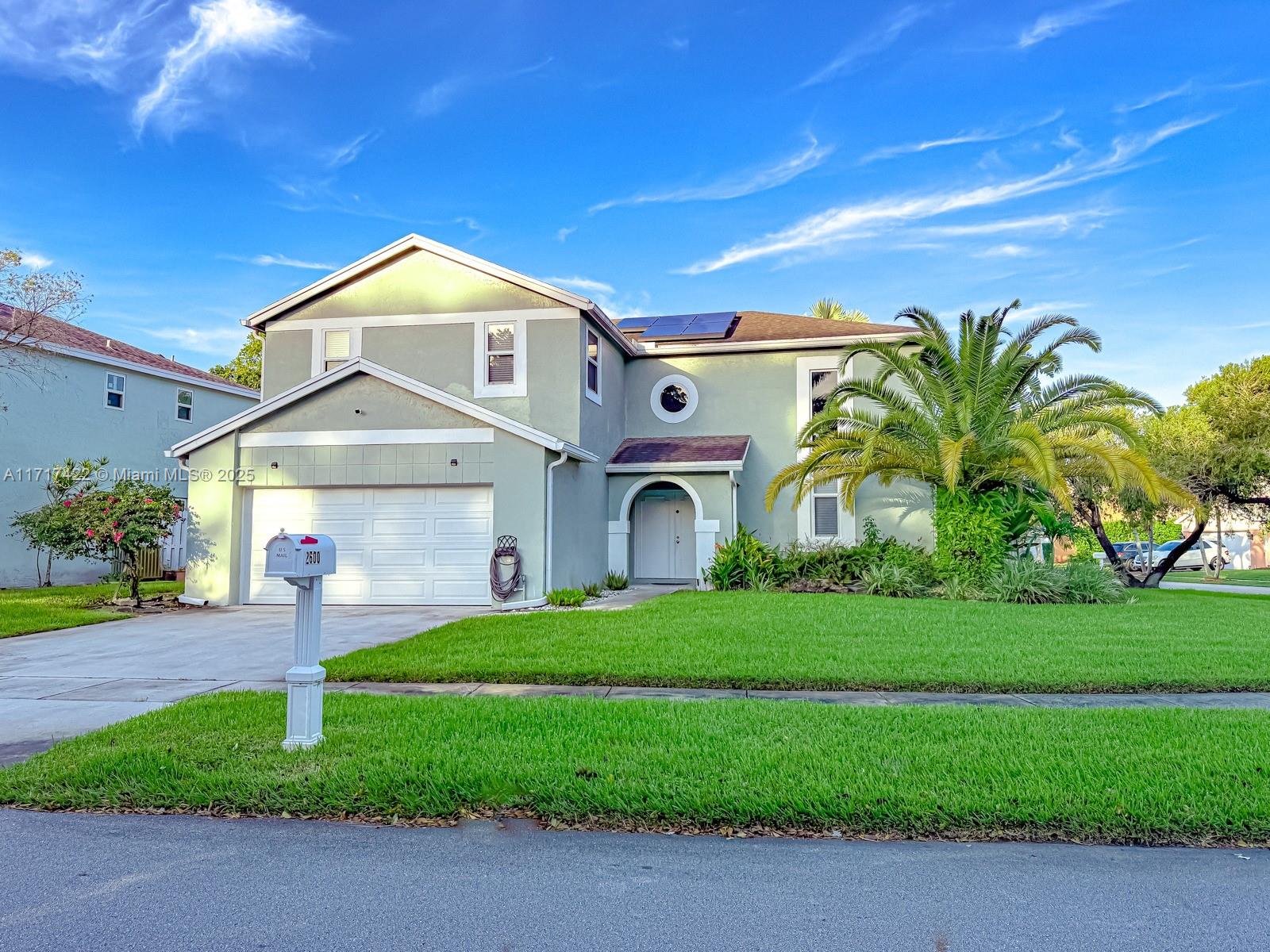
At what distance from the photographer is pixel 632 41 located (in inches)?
587

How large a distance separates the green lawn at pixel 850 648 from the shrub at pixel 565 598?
157cm

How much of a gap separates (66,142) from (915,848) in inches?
788

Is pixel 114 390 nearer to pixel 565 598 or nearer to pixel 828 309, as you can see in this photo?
pixel 565 598

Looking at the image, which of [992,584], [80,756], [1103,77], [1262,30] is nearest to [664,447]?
[992,584]

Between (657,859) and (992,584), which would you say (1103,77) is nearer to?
(992,584)

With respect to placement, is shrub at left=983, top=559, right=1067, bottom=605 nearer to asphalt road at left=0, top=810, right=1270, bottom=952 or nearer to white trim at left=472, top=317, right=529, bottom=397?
white trim at left=472, top=317, right=529, bottom=397

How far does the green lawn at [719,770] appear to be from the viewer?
406 centimetres

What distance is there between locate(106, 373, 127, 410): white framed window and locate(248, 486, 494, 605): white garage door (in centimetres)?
1003

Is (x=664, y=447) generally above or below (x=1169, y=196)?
below

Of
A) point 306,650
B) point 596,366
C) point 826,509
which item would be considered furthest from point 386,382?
point 826,509

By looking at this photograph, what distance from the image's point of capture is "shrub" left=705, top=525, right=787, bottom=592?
15391 mm

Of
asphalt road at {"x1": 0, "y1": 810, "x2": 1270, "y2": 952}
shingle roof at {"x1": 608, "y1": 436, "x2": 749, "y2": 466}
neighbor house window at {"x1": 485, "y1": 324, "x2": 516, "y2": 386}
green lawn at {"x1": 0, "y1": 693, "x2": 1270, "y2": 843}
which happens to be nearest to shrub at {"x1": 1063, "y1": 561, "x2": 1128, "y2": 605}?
shingle roof at {"x1": 608, "y1": 436, "x2": 749, "y2": 466}

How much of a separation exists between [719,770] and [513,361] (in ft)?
40.3

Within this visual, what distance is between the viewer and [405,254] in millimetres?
16375
